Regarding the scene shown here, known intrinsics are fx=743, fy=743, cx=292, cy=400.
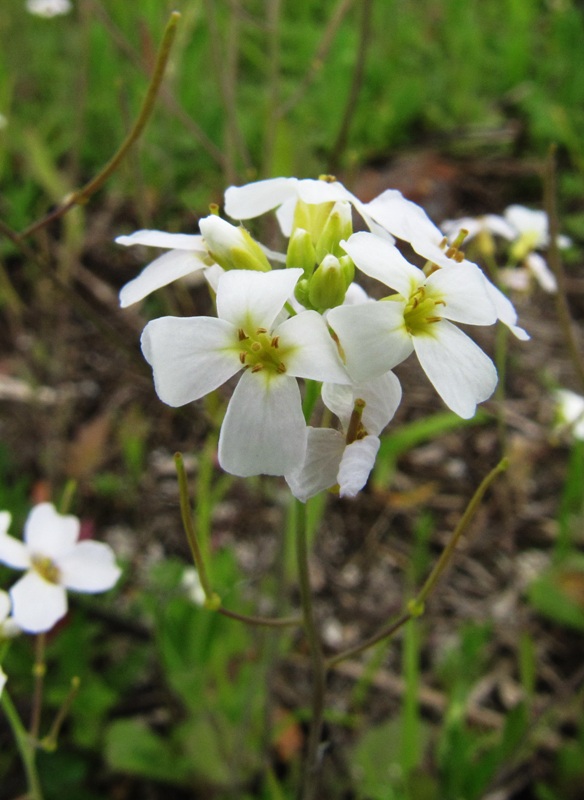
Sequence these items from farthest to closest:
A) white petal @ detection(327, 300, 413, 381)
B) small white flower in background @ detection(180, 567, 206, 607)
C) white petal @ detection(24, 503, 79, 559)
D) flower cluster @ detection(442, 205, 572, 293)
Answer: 1. small white flower in background @ detection(180, 567, 206, 607)
2. flower cluster @ detection(442, 205, 572, 293)
3. white petal @ detection(24, 503, 79, 559)
4. white petal @ detection(327, 300, 413, 381)

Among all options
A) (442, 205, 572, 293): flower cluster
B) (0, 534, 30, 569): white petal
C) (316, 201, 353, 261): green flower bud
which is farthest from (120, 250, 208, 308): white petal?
(442, 205, 572, 293): flower cluster

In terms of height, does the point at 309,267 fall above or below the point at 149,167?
above

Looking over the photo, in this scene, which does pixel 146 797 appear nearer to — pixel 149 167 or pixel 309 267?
pixel 309 267

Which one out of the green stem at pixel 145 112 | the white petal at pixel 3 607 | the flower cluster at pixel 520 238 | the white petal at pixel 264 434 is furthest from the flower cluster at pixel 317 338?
the flower cluster at pixel 520 238

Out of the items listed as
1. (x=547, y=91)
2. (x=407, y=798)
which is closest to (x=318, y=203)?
(x=407, y=798)

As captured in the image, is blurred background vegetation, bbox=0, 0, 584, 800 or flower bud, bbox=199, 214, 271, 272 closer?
flower bud, bbox=199, 214, 271, 272

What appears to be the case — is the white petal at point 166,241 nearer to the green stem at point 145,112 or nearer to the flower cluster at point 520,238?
the green stem at point 145,112

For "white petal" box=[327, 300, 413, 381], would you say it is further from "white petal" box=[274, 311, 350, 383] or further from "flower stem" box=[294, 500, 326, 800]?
"flower stem" box=[294, 500, 326, 800]

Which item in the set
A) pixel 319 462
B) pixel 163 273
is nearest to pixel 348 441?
pixel 319 462
